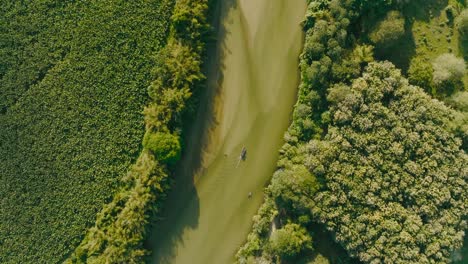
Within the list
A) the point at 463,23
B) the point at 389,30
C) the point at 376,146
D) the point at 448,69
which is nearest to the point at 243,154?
the point at 376,146

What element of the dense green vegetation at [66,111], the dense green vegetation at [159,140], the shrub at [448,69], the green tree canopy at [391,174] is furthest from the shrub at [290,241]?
the shrub at [448,69]

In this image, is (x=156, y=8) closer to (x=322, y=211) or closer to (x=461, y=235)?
(x=322, y=211)

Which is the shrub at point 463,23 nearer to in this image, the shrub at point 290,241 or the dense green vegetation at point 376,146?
the dense green vegetation at point 376,146

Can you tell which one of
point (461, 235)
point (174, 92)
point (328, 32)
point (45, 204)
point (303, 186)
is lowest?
point (45, 204)

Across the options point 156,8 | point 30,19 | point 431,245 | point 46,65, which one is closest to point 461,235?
point 431,245

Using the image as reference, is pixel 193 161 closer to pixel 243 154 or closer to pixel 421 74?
pixel 243 154
